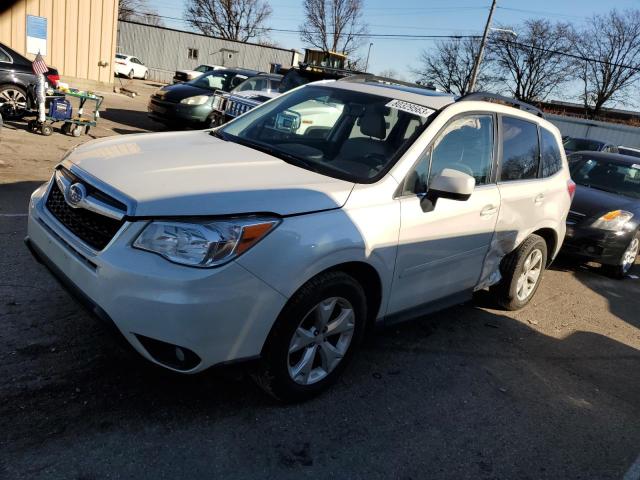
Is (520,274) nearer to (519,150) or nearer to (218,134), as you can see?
(519,150)

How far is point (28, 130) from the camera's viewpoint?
10.2 metres

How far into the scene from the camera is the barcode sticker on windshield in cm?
351

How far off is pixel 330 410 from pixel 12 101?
34.2ft

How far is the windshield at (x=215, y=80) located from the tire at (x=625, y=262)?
10161 millimetres

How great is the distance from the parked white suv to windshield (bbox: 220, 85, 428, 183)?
0.01 metres

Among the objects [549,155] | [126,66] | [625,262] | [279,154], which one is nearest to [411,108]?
[279,154]

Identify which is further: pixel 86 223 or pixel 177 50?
pixel 177 50

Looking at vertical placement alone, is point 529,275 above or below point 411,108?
below

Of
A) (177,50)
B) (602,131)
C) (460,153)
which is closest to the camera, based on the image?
(460,153)

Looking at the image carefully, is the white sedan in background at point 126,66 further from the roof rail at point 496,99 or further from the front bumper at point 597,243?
the roof rail at point 496,99

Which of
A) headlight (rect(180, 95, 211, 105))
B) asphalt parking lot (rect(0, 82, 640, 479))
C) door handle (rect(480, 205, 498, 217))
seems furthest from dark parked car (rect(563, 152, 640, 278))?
headlight (rect(180, 95, 211, 105))

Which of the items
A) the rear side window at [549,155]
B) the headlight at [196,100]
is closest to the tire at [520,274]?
the rear side window at [549,155]

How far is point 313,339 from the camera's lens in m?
2.91

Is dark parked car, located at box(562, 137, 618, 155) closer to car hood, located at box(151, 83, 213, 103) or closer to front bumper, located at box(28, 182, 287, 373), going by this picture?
car hood, located at box(151, 83, 213, 103)
